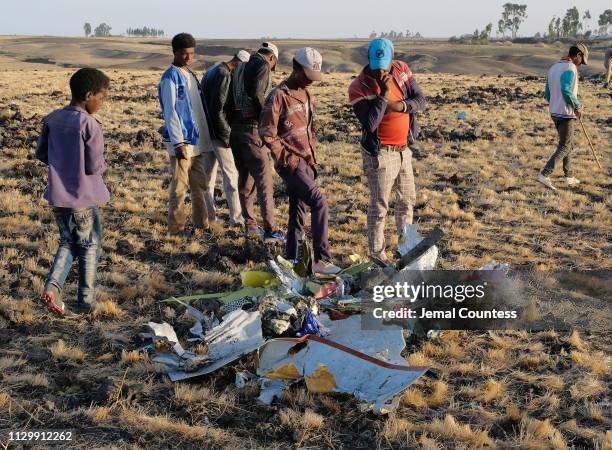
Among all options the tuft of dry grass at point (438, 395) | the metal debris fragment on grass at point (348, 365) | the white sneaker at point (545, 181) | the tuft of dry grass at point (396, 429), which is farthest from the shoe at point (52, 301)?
the white sneaker at point (545, 181)

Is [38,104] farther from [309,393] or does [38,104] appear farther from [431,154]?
[309,393]

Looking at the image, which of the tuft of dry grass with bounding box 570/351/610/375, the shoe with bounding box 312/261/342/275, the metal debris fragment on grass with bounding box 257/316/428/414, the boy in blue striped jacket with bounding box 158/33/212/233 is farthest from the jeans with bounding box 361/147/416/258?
the tuft of dry grass with bounding box 570/351/610/375

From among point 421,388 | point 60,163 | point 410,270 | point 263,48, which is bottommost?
point 421,388

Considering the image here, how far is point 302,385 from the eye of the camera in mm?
4066

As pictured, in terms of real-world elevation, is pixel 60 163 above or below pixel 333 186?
above

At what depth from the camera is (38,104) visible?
61.5 feet

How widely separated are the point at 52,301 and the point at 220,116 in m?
2.73

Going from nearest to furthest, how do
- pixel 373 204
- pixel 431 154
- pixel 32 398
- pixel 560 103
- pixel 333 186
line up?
pixel 32 398
pixel 373 204
pixel 560 103
pixel 333 186
pixel 431 154

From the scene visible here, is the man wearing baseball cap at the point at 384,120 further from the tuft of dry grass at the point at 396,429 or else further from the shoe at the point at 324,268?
the tuft of dry grass at the point at 396,429

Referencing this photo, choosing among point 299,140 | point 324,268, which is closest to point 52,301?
point 324,268

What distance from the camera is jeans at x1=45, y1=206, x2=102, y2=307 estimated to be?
4.96m

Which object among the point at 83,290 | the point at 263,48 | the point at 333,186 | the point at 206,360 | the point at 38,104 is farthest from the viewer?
the point at 38,104

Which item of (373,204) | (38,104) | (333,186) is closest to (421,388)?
(373,204)

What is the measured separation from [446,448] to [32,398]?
2.43m
